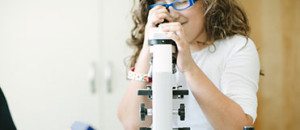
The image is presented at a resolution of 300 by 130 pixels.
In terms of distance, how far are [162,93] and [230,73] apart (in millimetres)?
476

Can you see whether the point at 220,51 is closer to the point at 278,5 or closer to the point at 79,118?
the point at 278,5

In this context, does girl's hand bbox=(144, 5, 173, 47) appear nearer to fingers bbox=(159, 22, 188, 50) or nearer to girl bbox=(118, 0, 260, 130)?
girl bbox=(118, 0, 260, 130)

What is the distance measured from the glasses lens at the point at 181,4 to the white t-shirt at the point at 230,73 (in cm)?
18

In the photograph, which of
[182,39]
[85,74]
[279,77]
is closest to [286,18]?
[279,77]

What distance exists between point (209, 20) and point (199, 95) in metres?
0.36

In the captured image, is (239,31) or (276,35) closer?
(239,31)

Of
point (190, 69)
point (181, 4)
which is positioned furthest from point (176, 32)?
point (181, 4)

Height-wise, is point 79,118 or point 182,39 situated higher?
point 182,39

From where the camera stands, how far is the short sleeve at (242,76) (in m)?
1.21

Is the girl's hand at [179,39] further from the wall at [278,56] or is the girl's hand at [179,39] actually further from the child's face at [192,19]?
the wall at [278,56]

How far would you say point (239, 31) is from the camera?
141 cm

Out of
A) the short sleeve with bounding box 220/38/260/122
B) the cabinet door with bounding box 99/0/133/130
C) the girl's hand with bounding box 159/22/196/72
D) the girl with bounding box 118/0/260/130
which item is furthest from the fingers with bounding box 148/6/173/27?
the cabinet door with bounding box 99/0/133/130

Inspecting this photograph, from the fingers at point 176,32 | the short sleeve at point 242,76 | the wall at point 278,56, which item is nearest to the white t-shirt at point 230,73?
the short sleeve at point 242,76

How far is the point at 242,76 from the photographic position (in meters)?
1.25
